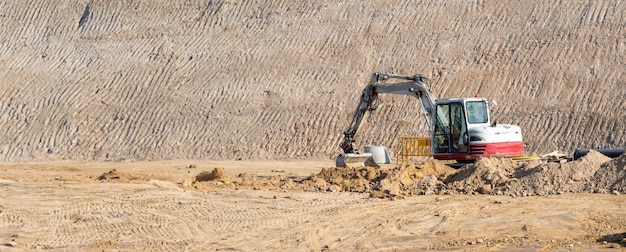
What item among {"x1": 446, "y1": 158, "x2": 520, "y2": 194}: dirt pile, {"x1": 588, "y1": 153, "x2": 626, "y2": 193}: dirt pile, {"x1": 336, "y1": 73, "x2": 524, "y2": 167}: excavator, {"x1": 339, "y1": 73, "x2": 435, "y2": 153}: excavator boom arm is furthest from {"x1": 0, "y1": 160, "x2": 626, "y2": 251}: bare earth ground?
{"x1": 339, "y1": 73, "x2": 435, "y2": 153}: excavator boom arm

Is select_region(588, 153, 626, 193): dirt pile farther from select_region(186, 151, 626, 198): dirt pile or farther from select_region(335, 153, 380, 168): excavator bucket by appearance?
select_region(335, 153, 380, 168): excavator bucket

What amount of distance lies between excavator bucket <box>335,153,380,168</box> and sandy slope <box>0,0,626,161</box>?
23.8ft

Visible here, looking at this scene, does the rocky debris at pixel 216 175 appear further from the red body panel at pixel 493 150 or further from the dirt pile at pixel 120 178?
the red body panel at pixel 493 150

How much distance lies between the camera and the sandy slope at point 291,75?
29578 millimetres

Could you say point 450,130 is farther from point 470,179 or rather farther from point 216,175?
point 216,175

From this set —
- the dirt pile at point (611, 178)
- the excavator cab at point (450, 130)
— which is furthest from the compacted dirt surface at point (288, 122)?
the excavator cab at point (450, 130)

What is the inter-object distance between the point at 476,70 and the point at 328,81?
203 inches

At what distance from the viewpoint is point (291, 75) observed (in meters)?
33.1

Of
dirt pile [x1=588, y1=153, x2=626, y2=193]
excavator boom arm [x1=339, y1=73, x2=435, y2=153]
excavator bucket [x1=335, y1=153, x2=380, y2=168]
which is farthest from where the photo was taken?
excavator bucket [x1=335, y1=153, x2=380, y2=168]

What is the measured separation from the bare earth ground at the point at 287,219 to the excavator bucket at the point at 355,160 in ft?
10.1

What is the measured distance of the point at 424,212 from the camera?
15.3m

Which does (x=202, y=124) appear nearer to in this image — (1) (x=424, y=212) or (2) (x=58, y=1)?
(2) (x=58, y=1)

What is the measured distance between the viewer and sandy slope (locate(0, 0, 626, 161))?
2958 cm

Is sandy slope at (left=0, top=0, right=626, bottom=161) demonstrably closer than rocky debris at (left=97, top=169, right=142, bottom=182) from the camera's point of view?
No
